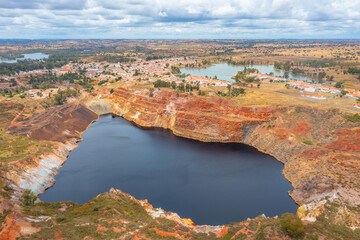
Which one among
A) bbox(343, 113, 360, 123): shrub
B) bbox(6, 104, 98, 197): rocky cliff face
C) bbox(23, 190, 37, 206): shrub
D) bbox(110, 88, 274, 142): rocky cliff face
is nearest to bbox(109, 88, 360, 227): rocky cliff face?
bbox(110, 88, 274, 142): rocky cliff face

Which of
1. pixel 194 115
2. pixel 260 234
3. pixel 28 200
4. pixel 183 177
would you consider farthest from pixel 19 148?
pixel 260 234

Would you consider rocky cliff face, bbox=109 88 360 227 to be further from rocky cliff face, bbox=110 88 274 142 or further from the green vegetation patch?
the green vegetation patch

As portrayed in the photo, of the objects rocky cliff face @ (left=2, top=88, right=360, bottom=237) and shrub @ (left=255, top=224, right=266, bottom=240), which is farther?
rocky cliff face @ (left=2, top=88, right=360, bottom=237)

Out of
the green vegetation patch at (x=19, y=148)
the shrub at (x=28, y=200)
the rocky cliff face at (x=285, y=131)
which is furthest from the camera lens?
the green vegetation patch at (x=19, y=148)

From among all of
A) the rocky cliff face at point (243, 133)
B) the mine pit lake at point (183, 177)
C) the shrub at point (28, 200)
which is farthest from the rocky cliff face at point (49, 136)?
the shrub at point (28, 200)

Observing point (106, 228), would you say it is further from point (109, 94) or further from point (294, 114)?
point (109, 94)

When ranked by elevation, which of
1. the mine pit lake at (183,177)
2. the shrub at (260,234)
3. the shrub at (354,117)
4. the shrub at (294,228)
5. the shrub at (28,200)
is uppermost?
the shrub at (354,117)

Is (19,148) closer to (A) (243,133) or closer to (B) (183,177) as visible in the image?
(B) (183,177)

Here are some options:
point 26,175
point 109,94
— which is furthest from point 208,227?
point 109,94

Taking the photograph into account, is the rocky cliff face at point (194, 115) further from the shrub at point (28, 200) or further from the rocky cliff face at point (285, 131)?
the shrub at point (28, 200)
